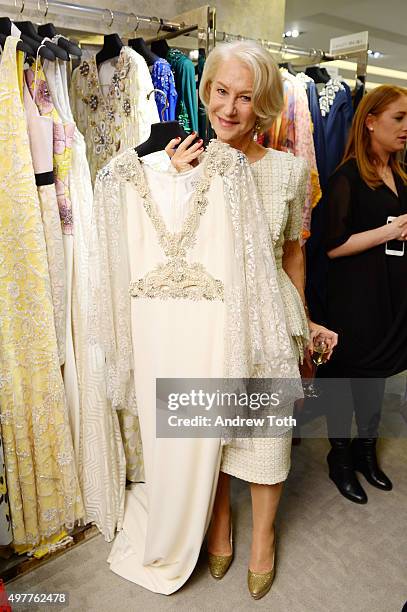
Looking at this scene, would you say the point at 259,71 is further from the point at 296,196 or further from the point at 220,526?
the point at 220,526

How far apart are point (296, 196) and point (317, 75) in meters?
1.17

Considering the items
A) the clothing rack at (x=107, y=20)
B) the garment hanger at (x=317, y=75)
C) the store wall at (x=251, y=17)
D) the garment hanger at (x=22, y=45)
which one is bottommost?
the garment hanger at (x=22, y=45)

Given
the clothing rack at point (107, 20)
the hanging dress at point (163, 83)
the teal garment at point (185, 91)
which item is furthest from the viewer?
the teal garment at point (185, 91)

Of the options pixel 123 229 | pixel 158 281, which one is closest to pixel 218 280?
pixel 158 281

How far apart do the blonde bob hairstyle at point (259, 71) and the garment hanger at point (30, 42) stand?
467 millimetres

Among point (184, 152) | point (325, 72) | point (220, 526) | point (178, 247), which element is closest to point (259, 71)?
point (184, 152)

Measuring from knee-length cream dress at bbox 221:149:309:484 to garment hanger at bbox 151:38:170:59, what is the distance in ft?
2.55

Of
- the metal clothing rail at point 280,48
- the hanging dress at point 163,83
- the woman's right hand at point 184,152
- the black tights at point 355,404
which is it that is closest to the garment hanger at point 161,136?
the woman's right hand at point 184,152

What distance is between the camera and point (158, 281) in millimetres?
1324

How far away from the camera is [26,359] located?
1.54 meters

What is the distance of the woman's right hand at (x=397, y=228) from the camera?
1859mm

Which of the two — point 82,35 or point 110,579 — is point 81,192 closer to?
point 82,35

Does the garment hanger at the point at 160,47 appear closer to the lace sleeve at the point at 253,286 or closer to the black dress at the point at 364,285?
the black dress at the point at 364,285

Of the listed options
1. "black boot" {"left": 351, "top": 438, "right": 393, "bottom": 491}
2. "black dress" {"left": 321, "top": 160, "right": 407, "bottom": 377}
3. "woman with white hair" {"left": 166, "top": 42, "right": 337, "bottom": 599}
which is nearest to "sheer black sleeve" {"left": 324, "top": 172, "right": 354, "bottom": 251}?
"black dress" {"left": 321, "top": 160, "right": 407, "bottom": 377}
